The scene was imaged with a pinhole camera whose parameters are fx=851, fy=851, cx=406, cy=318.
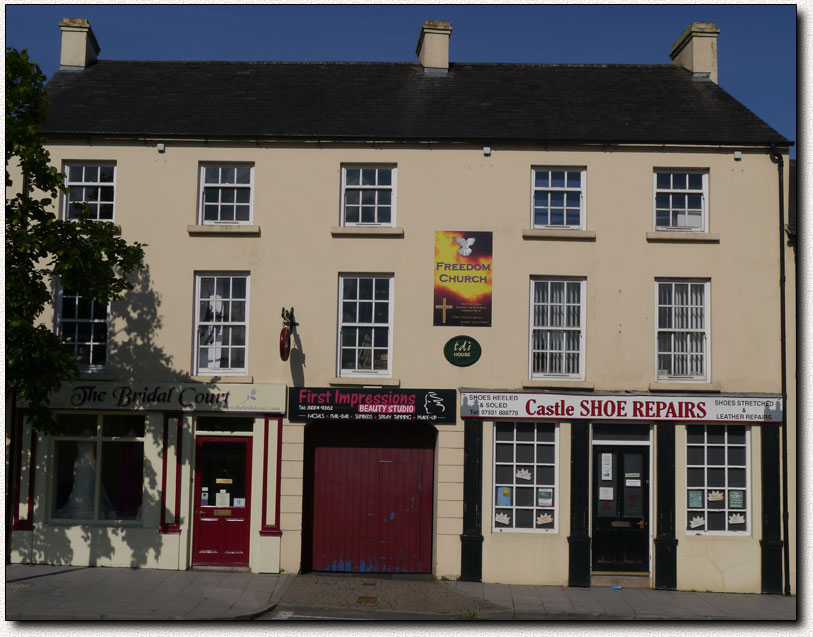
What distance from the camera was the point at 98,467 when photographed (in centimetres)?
1591

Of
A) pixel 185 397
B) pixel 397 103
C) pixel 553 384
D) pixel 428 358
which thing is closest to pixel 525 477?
pixel 553 384

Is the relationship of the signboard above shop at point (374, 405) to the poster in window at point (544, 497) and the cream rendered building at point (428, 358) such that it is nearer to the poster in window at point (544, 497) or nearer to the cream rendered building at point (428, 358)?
the cream rendered building at point (428, 358)

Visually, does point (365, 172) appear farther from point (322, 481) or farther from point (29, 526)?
point (29, 526)

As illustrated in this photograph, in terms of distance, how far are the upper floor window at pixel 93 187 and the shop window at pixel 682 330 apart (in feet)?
34.8

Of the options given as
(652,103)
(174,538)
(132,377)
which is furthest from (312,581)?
(652,103)

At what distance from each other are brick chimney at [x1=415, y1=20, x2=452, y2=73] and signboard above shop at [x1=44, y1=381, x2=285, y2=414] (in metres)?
7.81

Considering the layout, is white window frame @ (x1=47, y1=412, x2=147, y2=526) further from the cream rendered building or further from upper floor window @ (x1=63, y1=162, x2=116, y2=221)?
upper floor window @ (x1=63, y1=162, x2=116, y2=221)

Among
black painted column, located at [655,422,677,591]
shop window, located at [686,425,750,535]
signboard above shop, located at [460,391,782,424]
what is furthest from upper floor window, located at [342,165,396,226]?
shop window, located at [686,425,750,535]

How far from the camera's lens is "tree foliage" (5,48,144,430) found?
1253cm

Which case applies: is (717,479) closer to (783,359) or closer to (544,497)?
(783,359)

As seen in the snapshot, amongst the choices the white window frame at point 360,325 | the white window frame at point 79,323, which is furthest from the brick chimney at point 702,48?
the white window frame at point 79,323

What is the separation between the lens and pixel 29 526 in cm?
1558

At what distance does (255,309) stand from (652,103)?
29.4 ft

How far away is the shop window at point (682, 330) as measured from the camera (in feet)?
52.5
